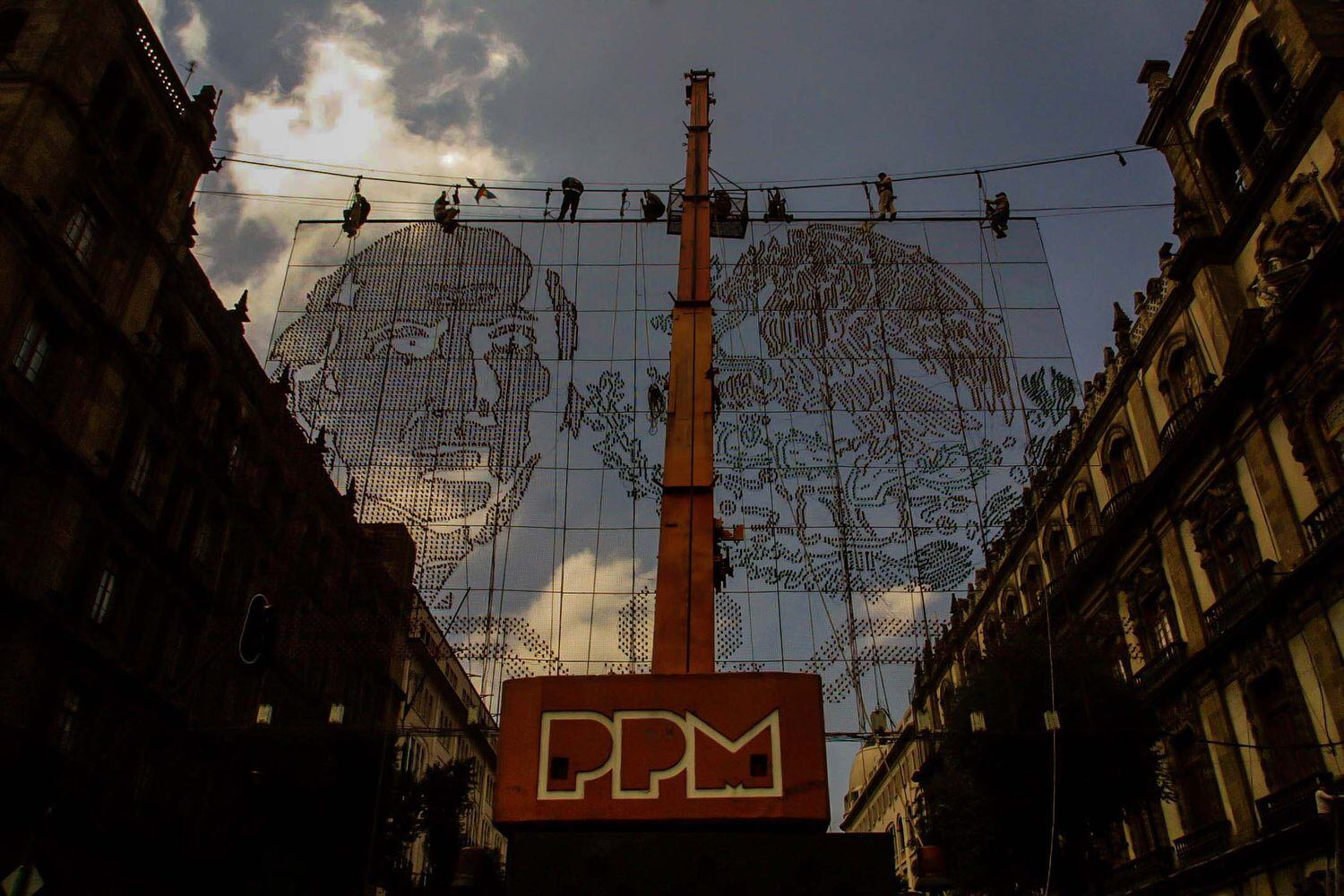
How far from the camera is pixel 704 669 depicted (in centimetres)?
1088

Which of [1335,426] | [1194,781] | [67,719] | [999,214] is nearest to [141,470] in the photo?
[67,719]

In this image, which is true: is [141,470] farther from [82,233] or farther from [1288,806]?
[1288,806]

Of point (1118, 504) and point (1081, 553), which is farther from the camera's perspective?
point (1081, 553)

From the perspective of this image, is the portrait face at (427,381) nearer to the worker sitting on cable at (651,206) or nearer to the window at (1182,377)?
the worker sitting on cable at (651,206)

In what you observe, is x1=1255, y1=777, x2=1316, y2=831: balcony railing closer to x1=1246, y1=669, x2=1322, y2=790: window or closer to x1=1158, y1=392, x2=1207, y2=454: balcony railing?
x1=1246, y1=669, x2=1322, y2=790: window

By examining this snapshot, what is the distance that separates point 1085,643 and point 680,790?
61.9 ft

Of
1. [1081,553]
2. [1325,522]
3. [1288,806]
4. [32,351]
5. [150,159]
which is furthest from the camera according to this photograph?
[1081,553]

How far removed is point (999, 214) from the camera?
18000 millimetres

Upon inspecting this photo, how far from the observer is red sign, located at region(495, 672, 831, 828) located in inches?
335

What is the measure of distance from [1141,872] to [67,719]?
95.0 ft

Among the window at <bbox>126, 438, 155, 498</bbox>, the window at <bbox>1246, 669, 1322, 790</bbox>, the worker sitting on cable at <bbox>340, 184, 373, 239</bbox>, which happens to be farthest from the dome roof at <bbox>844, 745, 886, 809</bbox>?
the worker sitting on cable at <bbox>340, 184, 373, 239</bbox>

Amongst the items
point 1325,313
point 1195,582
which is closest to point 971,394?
point 1325,313

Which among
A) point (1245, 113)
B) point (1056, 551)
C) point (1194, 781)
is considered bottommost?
point (1194, 781)

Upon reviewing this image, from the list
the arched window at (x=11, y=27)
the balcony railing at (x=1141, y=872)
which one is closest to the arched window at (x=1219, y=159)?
the balcony railing at (x=1141, y=872)
